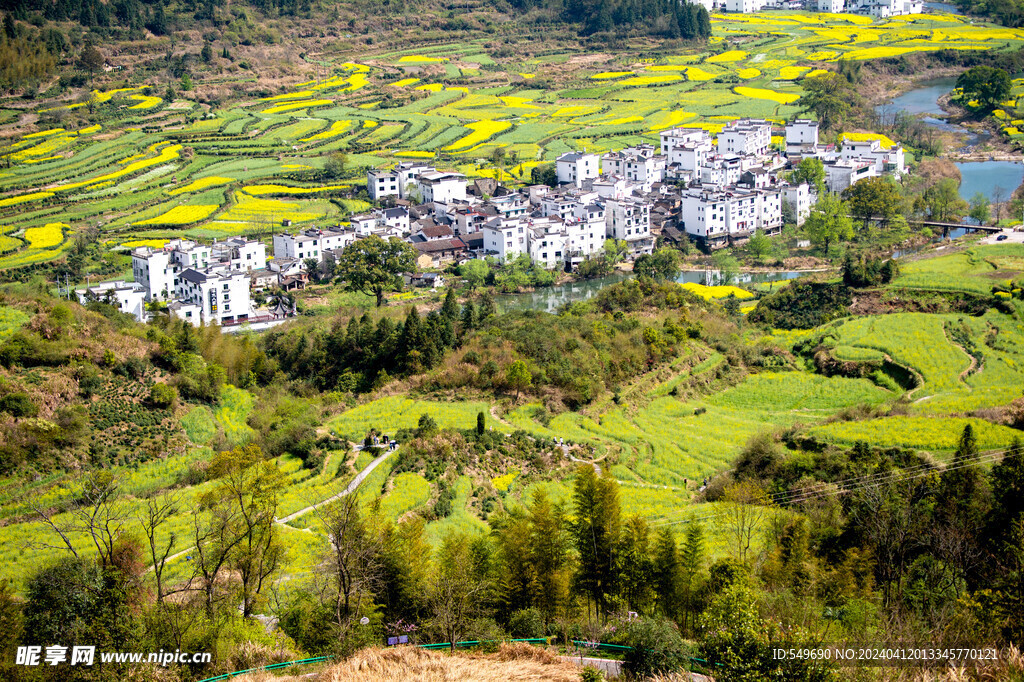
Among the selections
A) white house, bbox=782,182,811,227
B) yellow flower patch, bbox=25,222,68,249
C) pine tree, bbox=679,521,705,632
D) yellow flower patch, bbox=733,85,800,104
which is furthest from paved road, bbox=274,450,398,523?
yellow flower patch, bbox=733,85,800,104

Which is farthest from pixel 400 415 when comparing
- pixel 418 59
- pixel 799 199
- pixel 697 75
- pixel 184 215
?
pixel 418 59

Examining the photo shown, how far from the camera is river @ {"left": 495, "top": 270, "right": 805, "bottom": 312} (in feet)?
81.9

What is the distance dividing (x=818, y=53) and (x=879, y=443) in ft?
145

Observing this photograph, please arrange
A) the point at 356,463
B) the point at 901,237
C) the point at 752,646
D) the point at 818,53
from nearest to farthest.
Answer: the point at 752,646, the point at 356,463, the point at 901,237, the point at 818,53

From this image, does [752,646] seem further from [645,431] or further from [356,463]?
[645,431]

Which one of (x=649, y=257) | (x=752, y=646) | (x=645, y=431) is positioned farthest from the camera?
(x=649, y=257)

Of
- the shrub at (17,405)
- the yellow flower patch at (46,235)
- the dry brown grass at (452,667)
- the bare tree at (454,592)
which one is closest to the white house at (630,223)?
the yellow flower patch at (46,235)

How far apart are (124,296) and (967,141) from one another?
32313 millimetres

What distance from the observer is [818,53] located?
52.0 meters

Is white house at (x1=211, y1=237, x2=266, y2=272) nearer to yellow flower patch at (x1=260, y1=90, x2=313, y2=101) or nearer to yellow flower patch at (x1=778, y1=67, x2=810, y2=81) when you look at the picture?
yellow flower patch at (x1=260, y1=90, x2=313, y2=101)

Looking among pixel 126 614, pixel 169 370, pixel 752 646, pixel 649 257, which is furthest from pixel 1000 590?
pixel 649 257

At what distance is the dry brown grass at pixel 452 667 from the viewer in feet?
24.3

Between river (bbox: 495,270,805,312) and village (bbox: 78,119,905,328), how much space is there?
121 cm

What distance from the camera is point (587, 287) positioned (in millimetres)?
26156
